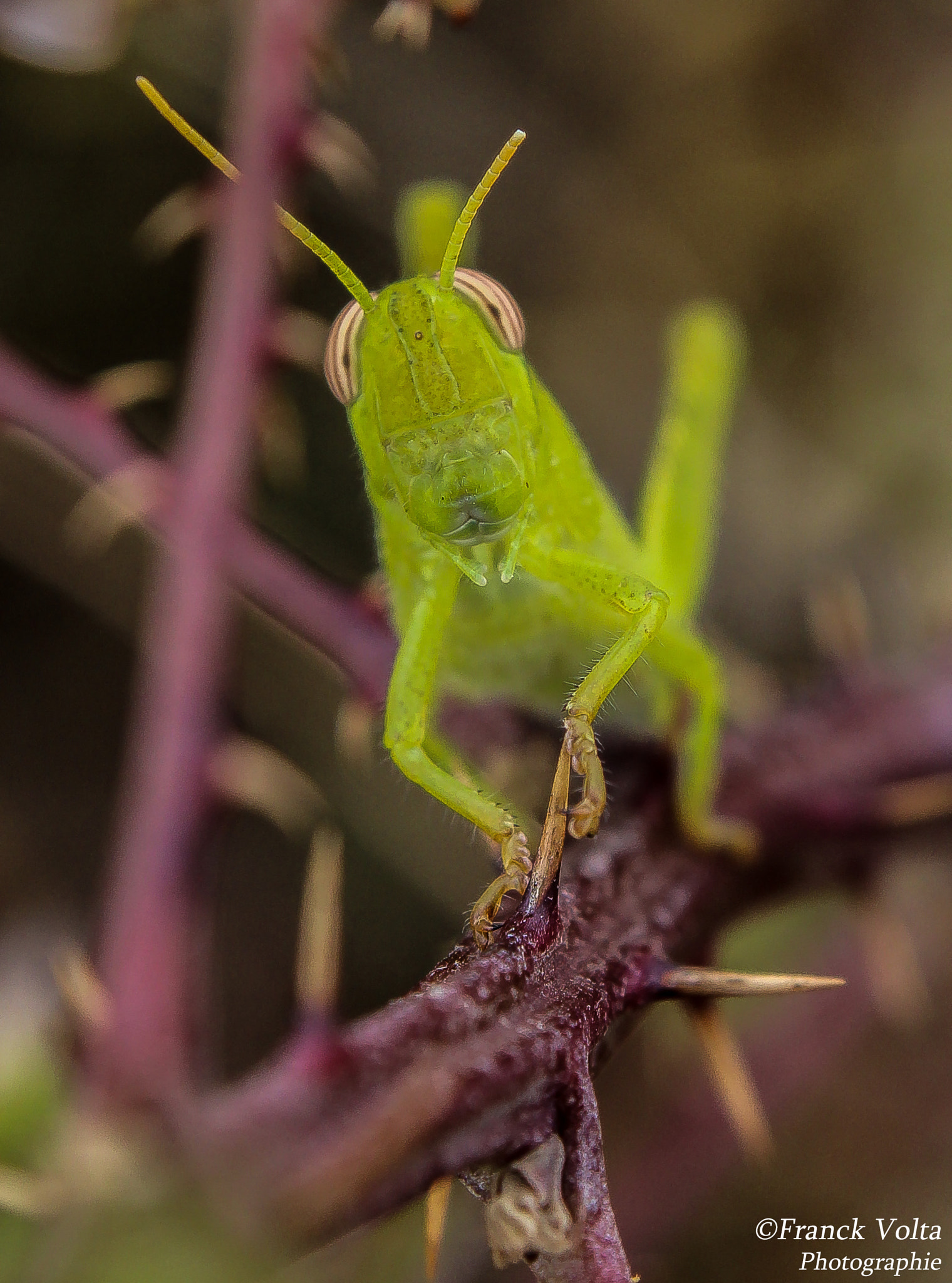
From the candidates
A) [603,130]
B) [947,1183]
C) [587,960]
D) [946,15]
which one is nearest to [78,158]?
[603,130]

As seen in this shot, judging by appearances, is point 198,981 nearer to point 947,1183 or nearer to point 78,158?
point 947,1183

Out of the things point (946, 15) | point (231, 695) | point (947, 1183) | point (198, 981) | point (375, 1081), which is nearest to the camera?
point (375, 1081)

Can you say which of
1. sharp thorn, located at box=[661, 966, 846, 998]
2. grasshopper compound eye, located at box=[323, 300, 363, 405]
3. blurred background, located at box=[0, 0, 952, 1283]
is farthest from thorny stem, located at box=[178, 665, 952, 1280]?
blurred background, located at box=[0, 0, 952, 1283]

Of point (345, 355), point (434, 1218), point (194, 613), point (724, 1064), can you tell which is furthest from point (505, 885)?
point (345, 355)

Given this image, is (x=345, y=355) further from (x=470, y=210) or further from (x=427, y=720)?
(x=427, y=720)

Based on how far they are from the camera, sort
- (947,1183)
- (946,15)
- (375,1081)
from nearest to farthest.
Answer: (375,1081), (947,1183), (946,15)

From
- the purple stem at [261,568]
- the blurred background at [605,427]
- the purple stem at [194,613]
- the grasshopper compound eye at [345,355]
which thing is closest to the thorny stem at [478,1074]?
the purple stem at [194,613]

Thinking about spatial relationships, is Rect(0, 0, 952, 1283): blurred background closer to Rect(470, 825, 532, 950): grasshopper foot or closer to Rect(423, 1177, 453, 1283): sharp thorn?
Rect(470, 825, 532, 950): grasshopper foot
